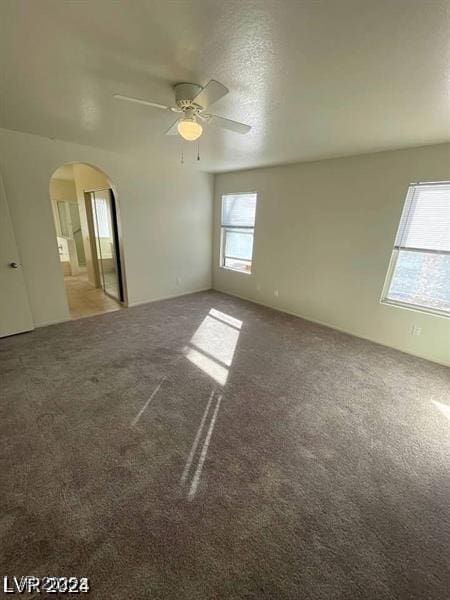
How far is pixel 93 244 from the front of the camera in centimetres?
536

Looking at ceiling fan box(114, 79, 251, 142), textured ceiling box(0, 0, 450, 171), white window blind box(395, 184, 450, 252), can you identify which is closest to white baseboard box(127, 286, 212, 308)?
textured ceiling box(0, 0, 450, 171)

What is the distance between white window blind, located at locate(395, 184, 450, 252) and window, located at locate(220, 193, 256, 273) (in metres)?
2.41

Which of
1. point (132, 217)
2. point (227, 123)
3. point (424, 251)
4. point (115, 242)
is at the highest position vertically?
point (227, 123)

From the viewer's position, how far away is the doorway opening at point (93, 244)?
4379 mm

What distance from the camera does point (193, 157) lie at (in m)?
3.92

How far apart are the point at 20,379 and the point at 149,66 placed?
9.42 ft

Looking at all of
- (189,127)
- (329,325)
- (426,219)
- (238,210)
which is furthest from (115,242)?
(426,219)

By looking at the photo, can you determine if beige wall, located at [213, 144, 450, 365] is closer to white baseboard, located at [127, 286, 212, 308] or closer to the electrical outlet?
the electrical outlet

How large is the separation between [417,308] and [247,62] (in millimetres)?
3180

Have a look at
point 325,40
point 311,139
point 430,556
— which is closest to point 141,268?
point 311,139

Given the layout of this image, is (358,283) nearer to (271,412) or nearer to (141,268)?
(271,412)

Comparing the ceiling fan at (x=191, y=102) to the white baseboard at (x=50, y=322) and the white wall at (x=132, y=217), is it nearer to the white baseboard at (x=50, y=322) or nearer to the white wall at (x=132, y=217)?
the white wall at (x=132, y=217)

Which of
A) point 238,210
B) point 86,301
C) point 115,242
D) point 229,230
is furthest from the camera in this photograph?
point 229,230

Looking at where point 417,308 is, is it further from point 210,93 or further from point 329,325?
point 210,93
